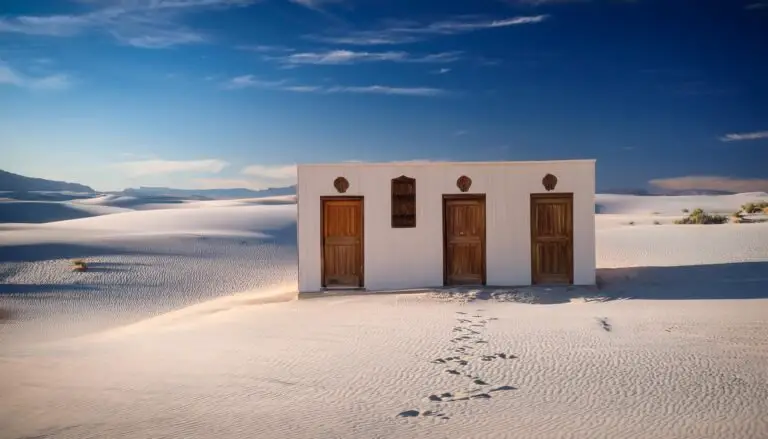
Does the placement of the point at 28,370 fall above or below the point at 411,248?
below

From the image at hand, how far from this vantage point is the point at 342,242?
15.0 meters

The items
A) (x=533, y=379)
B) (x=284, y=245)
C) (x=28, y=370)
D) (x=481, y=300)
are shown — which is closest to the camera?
(x=533, y=379)

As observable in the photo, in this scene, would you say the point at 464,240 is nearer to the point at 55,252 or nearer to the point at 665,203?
the point at 55,252

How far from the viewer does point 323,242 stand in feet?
49.0

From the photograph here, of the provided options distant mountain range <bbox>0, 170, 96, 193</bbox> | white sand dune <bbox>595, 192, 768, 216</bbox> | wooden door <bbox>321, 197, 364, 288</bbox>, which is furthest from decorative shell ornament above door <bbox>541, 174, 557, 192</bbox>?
distant mountain range <bbox>0, 170, 96, 193</bbox>

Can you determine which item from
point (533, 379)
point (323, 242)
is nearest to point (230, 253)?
point (323, 242)

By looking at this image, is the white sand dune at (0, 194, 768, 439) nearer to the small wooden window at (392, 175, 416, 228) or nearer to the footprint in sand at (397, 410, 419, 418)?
the footprint in sand at (397, 410, 419, 418)

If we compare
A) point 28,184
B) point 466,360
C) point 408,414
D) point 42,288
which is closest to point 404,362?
point 466,360

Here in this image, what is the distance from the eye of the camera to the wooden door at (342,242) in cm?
1493

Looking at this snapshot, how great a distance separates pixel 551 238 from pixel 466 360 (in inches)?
293

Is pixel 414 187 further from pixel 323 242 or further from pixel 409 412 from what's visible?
pixel 409 412

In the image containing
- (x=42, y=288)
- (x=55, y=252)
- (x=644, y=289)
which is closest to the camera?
(x=644, y=289)

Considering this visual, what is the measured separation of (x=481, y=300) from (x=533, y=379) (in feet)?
20.6

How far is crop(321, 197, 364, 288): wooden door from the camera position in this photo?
14930 millimetres
